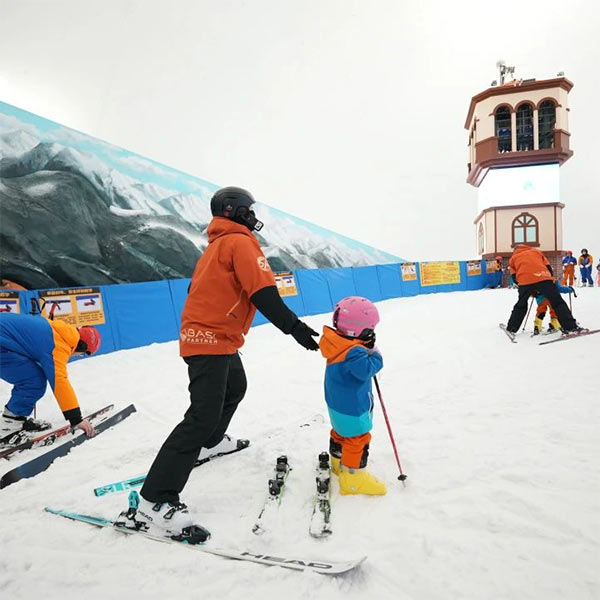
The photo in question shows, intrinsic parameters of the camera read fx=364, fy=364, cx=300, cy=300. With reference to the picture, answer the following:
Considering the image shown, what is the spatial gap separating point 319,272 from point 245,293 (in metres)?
11.1

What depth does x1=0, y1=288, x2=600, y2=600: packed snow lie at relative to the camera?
5.60 feet

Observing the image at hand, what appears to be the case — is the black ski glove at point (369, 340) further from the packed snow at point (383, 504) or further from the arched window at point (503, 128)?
the arched window at point (503, 128)

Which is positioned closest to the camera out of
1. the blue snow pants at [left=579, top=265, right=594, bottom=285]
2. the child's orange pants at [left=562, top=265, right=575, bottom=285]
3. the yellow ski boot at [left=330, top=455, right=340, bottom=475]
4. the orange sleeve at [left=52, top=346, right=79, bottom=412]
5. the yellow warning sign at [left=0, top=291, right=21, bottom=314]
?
the yellow ski boot at [left=330, top=455, right=340, bottom=475]

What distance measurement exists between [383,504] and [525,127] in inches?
1060

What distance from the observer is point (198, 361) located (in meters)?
2.19

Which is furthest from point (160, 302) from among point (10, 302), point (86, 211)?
point (86, 211)

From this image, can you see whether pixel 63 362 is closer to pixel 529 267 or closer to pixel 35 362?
pixel 35 362

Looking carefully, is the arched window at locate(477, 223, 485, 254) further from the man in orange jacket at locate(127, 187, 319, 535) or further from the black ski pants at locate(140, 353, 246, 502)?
the black ski pants at locate(140, 353, 246, 502)

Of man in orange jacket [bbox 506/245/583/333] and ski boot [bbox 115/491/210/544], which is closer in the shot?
ski boot [bbox 115/491/210/544]

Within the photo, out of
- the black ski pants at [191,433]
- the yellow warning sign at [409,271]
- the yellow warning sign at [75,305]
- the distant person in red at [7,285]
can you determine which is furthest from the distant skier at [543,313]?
the distant person in red at [7,285]

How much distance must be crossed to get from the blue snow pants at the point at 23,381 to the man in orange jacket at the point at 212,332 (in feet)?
7.53

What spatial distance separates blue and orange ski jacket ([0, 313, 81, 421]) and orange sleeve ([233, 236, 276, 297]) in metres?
2.22

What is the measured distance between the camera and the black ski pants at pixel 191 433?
2.06 metres

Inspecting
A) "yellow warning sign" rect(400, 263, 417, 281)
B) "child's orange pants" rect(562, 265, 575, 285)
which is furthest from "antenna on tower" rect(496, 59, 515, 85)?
"yellow warning sign" rect(400, 263, 417, 281)
